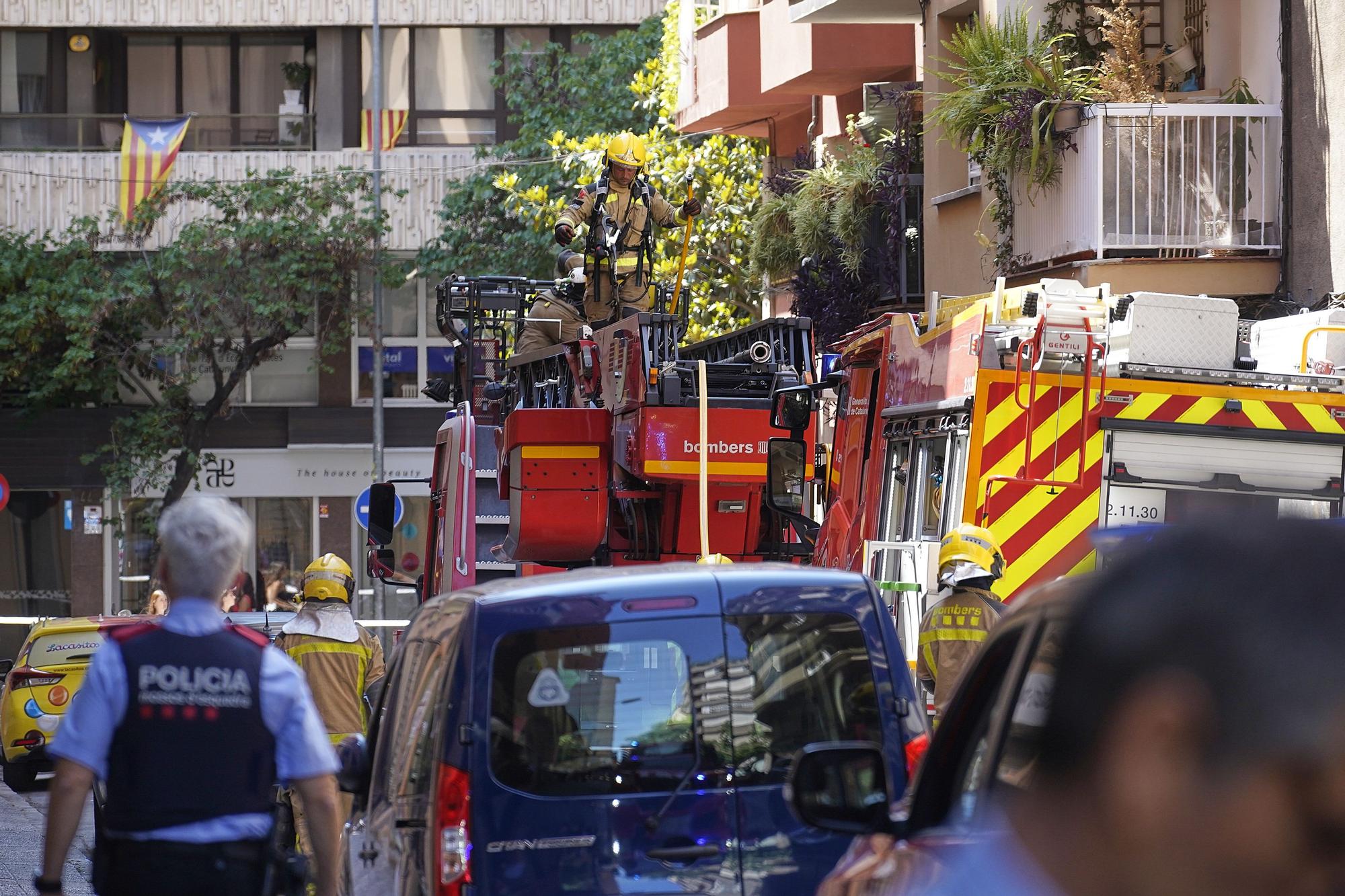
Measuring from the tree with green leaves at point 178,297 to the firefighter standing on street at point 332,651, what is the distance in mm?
21791

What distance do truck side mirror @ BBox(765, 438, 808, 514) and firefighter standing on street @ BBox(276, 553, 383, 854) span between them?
2.99 metres

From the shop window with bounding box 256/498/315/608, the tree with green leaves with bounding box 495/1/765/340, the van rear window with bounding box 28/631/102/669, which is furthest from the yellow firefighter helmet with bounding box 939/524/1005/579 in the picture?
the shop window with bounding box 256/498/315/608

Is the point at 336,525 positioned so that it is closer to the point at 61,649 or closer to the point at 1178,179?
the point at 61,649

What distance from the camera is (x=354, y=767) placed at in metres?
6.07

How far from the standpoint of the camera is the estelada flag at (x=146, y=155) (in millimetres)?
31906

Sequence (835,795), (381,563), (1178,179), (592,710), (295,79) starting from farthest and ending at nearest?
(295,79)
(1178,179)
(381,563)
(592,710)
(835,795)

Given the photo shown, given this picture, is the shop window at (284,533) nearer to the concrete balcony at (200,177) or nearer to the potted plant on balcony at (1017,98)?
the concrete balcony at (200,177)

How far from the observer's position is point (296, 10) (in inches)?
1309

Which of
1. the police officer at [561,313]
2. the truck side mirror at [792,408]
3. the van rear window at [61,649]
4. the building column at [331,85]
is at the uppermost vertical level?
the building column at [331,85]

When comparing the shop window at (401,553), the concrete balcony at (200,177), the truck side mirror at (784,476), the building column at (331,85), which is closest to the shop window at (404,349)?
the concrete balcony at (200,177)

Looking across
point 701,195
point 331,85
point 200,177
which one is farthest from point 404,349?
point 701,195

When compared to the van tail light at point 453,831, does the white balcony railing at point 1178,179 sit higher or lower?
higher

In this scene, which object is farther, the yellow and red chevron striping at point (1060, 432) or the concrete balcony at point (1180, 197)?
the concrete balcony at point (1180, 197)

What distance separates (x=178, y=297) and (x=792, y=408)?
70.6 ft
